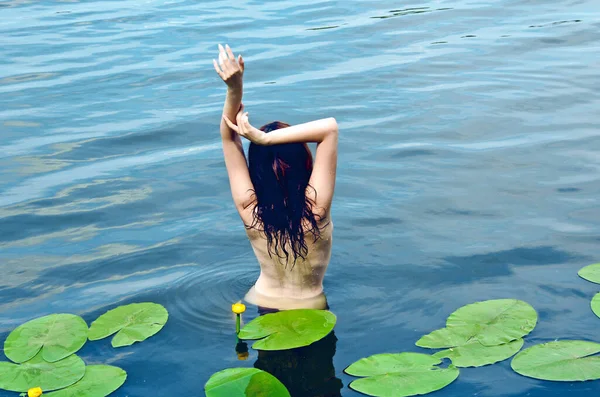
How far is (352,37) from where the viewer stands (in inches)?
491

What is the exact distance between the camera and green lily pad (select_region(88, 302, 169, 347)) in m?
4.79

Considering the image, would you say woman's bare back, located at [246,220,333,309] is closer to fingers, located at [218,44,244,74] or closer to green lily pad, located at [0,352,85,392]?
fingers, located at [218,44,244,74]

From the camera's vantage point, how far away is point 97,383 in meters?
4.25

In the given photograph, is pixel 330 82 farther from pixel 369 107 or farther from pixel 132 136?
pixel 132 136

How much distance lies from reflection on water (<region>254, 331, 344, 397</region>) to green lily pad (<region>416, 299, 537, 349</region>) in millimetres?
552

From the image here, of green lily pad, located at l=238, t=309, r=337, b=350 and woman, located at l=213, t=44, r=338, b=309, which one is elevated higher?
woman, located at l=213, t=44, r=338, b=309

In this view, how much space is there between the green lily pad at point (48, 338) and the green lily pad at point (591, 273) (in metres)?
3.25

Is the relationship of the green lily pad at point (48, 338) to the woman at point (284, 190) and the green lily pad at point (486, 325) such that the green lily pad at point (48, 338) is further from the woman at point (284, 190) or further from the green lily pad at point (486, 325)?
the green lily pad at point (486, 325)

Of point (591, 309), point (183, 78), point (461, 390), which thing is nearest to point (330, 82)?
point (183, 78)

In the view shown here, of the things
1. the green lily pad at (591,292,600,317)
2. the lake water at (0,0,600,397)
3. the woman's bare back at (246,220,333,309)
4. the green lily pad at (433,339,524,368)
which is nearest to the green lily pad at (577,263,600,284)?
Result: the lake water at (0,0,600,397)

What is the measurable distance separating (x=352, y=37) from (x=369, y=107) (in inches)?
128

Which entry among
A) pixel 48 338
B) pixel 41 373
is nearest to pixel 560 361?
pixel 41 373

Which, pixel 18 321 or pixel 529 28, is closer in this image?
pixel 18 321

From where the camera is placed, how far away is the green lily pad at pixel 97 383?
4117 millimetres
